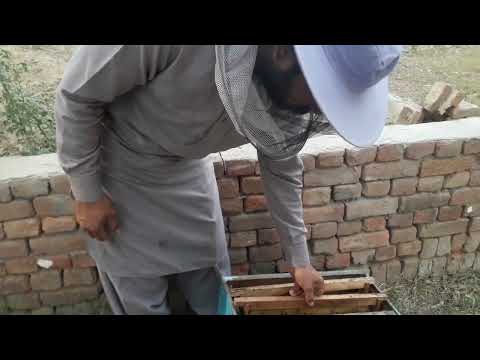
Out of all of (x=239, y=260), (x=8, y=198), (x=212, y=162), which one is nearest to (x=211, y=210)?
(x=212, y=162)

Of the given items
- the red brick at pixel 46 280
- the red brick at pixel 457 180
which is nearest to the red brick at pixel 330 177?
the red brick at pixel 457 180

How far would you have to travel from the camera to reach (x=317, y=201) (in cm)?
287

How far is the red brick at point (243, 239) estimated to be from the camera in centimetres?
287

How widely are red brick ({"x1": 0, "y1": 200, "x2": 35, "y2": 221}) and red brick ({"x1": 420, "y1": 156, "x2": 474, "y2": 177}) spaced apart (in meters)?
2.21

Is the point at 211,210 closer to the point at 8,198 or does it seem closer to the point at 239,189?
the point at 239,189

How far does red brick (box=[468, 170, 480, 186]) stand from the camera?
3.01 m

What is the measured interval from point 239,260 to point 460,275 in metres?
1.57

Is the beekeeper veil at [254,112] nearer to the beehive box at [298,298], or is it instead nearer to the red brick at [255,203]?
the beehive box at [298,298]

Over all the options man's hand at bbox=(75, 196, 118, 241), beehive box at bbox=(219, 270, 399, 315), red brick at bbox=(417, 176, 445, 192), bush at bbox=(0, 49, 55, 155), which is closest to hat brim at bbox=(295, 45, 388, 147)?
beehive box at bbox=(219, 270, 399, 315)

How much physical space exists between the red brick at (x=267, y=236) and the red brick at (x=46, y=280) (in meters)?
1.16

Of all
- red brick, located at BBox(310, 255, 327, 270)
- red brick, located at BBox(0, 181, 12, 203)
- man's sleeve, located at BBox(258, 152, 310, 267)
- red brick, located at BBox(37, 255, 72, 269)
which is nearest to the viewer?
man's sleeve, located at BBox(258, 152, 310, 267)

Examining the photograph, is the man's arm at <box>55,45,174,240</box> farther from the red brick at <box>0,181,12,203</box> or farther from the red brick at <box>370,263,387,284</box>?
the red brick at <box>370,263,387,284</box>

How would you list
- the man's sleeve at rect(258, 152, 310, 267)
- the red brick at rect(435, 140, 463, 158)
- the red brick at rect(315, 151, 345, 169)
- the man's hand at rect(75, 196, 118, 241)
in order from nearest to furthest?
the man's hand at rect(75, 196, 118, 241) < the man's sleeve at rect(258, 152, 310, 267) < the red brick at rect(315, 151, 345, 169) < the red brick at rect(435, 140, 463, 158)

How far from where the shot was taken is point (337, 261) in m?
3.12
